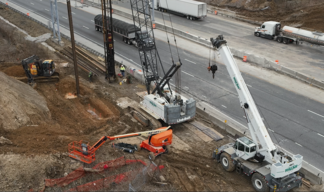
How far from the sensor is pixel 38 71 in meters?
35.8

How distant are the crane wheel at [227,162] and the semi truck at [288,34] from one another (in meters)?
30.0

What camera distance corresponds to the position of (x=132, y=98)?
33656 mm

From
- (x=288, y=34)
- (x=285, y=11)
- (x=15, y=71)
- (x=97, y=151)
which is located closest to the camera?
(x=97, y=151)

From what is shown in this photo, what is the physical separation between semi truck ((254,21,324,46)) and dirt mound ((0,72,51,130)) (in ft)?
112

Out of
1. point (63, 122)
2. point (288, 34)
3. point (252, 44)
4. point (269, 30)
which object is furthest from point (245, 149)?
point (269, 30)

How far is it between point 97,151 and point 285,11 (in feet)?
158

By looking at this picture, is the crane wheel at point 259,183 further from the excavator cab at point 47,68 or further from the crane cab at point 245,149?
the excavator cab at point 47,68

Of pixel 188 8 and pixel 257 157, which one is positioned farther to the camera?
pixel 188 8

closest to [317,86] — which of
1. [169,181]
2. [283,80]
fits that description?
[283,80]

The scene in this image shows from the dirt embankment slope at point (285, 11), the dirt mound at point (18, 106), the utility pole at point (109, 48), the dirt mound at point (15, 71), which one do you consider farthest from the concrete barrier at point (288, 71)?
the dirt mound at point (15, 71)

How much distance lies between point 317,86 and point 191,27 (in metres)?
26.0

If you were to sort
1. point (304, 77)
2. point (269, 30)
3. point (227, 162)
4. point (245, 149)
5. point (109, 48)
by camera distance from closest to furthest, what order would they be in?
point (245, 149)
point (227, 162)
point (109, 48)
point (304, 77)
point (269, 30)

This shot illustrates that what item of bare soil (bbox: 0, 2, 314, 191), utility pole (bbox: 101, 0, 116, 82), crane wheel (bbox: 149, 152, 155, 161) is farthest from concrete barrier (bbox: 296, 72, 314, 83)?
crane wheel (bbox: 149, 152, 155, 161)

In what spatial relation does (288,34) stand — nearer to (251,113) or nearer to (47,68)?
(251,113)
